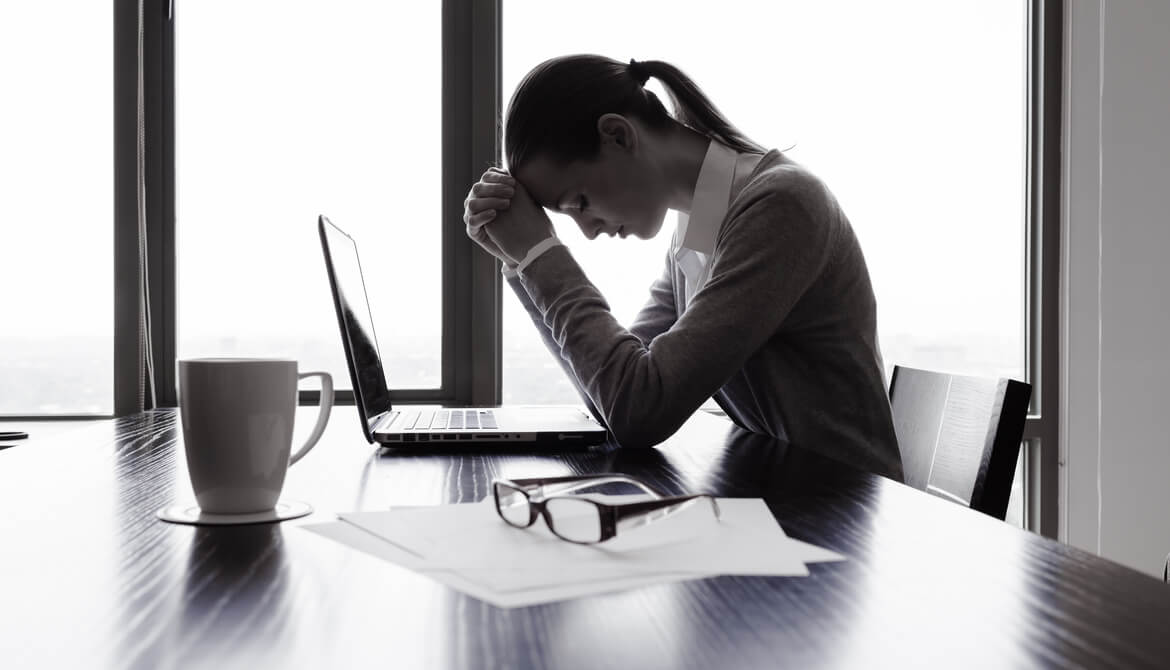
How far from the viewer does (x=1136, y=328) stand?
2.09 m

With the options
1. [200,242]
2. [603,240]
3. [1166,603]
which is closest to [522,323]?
[603,240]

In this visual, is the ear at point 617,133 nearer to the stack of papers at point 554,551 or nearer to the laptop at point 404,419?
the laptop at point 404,419

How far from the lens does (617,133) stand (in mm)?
1209

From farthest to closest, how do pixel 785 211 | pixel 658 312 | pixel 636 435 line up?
pixel 658 312
pixel 785 211
pixel 636 435

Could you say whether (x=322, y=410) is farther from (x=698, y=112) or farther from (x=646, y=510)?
(x=698, y=112)

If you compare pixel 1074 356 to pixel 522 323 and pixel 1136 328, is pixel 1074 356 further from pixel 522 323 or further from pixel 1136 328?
pixel 522 323

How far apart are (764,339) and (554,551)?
Result: 620mm

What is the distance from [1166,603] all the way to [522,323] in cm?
174

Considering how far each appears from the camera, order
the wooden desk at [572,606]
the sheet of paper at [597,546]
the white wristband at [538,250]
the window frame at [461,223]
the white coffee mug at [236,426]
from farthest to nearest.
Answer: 1. the window frame at [461,223]
2. the white wristband at [538,250]
3. the white coffee mug at [236,426]
4. the sheet of paper at [597,546]
5. the wooden desk at [572,606]

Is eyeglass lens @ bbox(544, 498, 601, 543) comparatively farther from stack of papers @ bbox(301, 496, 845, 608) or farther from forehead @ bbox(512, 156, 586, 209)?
forehead @ bbox(512, 156, 586, 209)

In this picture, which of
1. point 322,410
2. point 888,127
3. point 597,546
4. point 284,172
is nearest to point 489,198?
point 322,410

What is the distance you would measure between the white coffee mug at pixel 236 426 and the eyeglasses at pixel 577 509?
15 centimetres

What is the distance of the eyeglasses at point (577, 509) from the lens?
45 cm

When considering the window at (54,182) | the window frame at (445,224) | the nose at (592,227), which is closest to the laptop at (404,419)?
the nose at (592,227)
